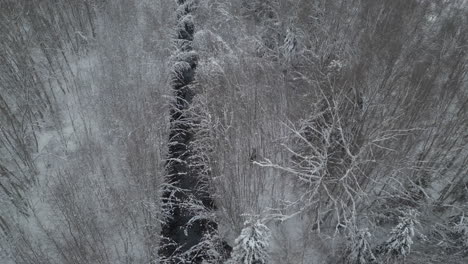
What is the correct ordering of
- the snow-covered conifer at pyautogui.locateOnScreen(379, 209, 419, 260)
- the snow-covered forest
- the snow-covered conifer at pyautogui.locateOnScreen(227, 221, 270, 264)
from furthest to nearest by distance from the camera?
the snow-covered forest
the snow-covered conifer at pyautogui.locateOnScreen(379, 209, 419, 260)
the snow-covered conifer at pyautogui.locateOnScreen(227, 221, 270, 264)

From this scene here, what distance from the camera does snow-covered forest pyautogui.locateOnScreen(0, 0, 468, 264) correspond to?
12591mm

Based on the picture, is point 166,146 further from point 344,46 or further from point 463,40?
point 463,40

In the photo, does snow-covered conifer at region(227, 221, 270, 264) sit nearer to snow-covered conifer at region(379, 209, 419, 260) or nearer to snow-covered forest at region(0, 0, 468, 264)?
snow-covered forest at region(0, 0, 468, 264)

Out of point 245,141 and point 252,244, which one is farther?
point 245,141

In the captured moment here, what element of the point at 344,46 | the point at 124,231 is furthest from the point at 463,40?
the point at 124,231

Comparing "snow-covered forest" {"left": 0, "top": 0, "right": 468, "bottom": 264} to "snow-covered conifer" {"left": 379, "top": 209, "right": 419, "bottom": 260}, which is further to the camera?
"snow-covered forest" {"left": 0, "top": 0, "right": 468, "bottom": 264}

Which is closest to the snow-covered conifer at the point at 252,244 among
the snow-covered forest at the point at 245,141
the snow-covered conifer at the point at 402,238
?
the snow-covered forest at the point at 245,141

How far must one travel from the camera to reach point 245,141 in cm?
1408

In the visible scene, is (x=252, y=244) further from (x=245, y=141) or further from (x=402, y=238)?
(x=402, y=238)

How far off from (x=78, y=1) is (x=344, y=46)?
15208 mm

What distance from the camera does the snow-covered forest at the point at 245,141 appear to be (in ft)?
41.3

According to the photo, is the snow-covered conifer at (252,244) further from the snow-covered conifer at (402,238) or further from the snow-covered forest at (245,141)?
the snow-covered conifer at (402,238)

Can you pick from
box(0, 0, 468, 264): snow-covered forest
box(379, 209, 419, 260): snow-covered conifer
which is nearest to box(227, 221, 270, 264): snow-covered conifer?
box(0, 0, 468, 264): snow-covered forest

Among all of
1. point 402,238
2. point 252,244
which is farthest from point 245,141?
point 402,238
